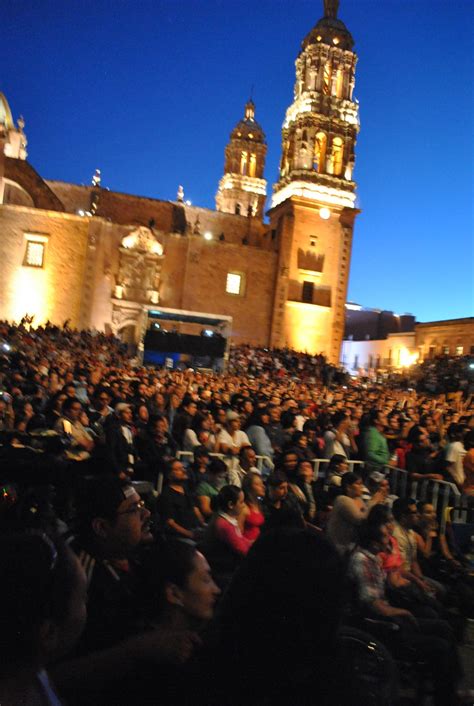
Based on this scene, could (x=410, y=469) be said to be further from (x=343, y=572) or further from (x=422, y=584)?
(x=343, y=572)

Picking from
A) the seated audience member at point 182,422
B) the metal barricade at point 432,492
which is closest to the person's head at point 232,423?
the seated audience member at point 182,422

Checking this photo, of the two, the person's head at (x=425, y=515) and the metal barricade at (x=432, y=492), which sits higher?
the person's head at (x=425, y=515)

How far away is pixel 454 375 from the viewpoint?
2833 centimetres

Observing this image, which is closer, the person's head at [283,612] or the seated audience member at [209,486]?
the person's head at [283,612]

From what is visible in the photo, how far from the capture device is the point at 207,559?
14.4ft

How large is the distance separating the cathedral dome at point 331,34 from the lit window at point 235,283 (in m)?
16.4

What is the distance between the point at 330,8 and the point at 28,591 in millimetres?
45350

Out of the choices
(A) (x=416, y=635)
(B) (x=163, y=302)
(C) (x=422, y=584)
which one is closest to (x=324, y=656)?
(A) (x=416, y=635)

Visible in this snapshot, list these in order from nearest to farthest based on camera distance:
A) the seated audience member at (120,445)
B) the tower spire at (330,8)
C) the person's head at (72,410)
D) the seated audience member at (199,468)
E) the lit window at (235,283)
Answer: the seated audience member at (199,468) → the seated audience member at (120,445) → the person's head at (72,410) → the lit window at (235,283) → the tower spire at (330,8)

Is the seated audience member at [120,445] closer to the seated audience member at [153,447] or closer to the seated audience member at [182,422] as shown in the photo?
the seated audience member at [153,447]

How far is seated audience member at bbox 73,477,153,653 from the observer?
81.6 inches

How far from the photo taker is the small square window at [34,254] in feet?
110

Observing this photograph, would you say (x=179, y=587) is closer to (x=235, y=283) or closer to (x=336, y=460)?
(x=336, y=460)

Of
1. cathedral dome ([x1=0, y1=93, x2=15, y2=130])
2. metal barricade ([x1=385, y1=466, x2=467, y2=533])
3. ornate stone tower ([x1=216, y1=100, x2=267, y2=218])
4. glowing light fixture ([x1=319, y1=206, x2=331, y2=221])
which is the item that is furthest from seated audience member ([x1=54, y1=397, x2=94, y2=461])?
ornate stone tower ([x1=216, y1=100, x2=267, y2=218])
